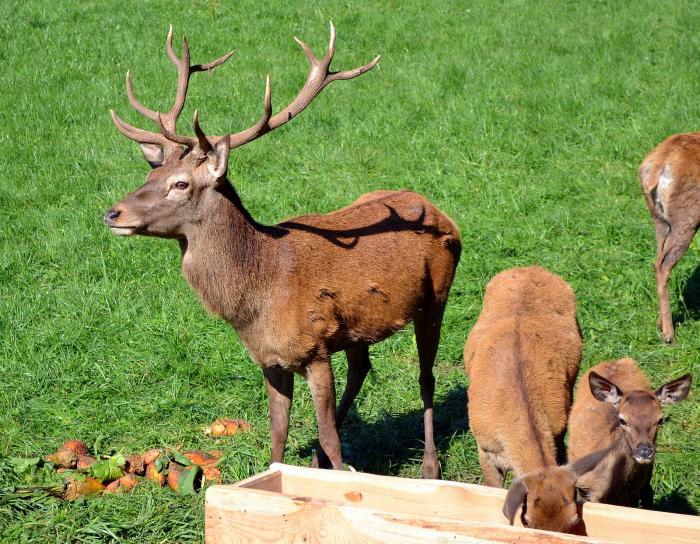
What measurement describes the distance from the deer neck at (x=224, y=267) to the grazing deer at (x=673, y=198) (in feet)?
14.2

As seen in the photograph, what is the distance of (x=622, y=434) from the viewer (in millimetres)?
5719

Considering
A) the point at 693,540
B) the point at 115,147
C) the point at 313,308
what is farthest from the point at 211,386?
the point at 115,147

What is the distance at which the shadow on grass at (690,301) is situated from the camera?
8.84 meters

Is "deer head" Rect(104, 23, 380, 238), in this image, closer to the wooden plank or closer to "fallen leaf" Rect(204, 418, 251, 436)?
"fallen leaf" Rect(204, 418, 251, 436)

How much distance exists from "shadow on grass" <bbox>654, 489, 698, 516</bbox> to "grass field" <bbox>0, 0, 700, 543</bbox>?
0.05 ft

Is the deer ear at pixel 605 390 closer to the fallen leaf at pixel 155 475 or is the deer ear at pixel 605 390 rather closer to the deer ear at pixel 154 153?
the fallen leaf at pixel 155 475

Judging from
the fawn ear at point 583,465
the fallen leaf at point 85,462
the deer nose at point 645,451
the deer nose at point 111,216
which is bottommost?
the fallen leaf at point 85,462

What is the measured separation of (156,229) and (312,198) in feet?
17.0

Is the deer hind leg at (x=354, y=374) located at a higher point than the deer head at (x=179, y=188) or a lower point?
lower

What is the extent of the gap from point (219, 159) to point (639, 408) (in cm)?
281

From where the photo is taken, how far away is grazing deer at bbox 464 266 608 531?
571cm

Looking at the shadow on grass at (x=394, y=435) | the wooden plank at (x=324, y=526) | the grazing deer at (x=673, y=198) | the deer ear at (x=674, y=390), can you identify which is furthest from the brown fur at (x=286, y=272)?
the grazing deer at (x=673, y=198)

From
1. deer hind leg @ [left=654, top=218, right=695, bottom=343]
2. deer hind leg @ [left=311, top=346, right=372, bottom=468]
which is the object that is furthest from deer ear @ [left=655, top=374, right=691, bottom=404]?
deer hind leg @ [left=654, top=218, right=695, bottom=343]

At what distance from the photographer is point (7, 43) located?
14789 mm
